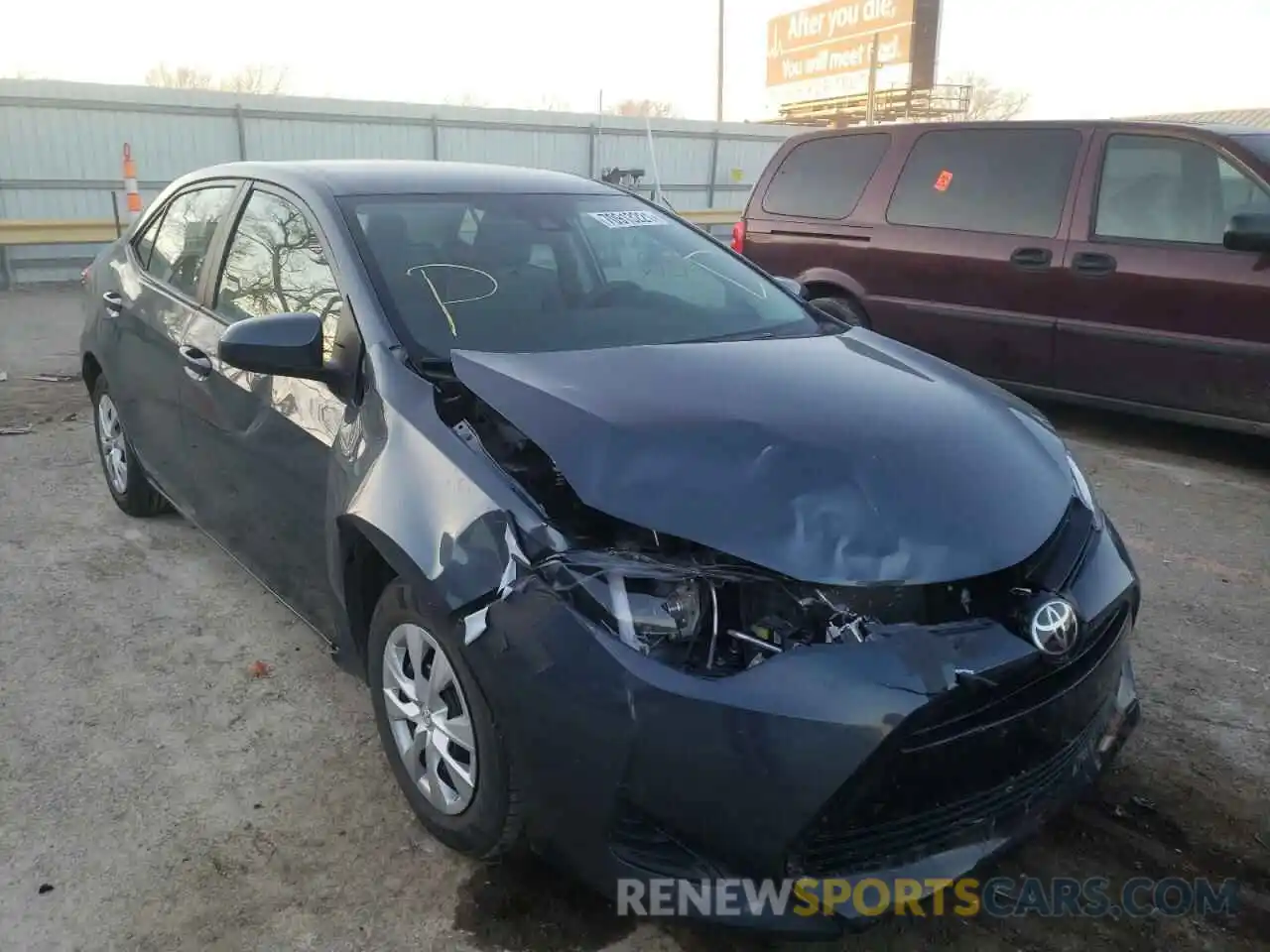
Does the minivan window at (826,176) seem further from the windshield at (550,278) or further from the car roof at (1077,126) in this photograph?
the windshield at (550,278)

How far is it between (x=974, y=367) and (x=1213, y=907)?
13.6 feet

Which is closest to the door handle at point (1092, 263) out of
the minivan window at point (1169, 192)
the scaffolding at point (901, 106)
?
the minivan window at point (1169, 192)

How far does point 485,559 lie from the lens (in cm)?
205

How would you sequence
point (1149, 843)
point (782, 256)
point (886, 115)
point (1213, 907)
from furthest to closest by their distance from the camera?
1. point (886, 115)
2. point (782, 256)
3. point (1149, 843)
4. point (1213, 907)

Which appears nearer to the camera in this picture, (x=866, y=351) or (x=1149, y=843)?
(x=1149, y=843)

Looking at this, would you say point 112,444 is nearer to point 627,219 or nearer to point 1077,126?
point 627,219

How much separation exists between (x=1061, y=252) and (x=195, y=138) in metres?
13.1

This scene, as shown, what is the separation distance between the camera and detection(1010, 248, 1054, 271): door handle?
18.5 feet

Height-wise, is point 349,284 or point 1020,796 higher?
point 349,284

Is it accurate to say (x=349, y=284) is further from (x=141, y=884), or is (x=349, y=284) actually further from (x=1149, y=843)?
(x=1149, y=843)

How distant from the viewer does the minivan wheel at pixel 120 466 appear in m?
4.36

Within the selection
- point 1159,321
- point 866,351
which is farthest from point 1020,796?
point 1159,321

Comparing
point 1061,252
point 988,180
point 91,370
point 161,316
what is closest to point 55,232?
point 91,370

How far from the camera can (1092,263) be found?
17.9ft
